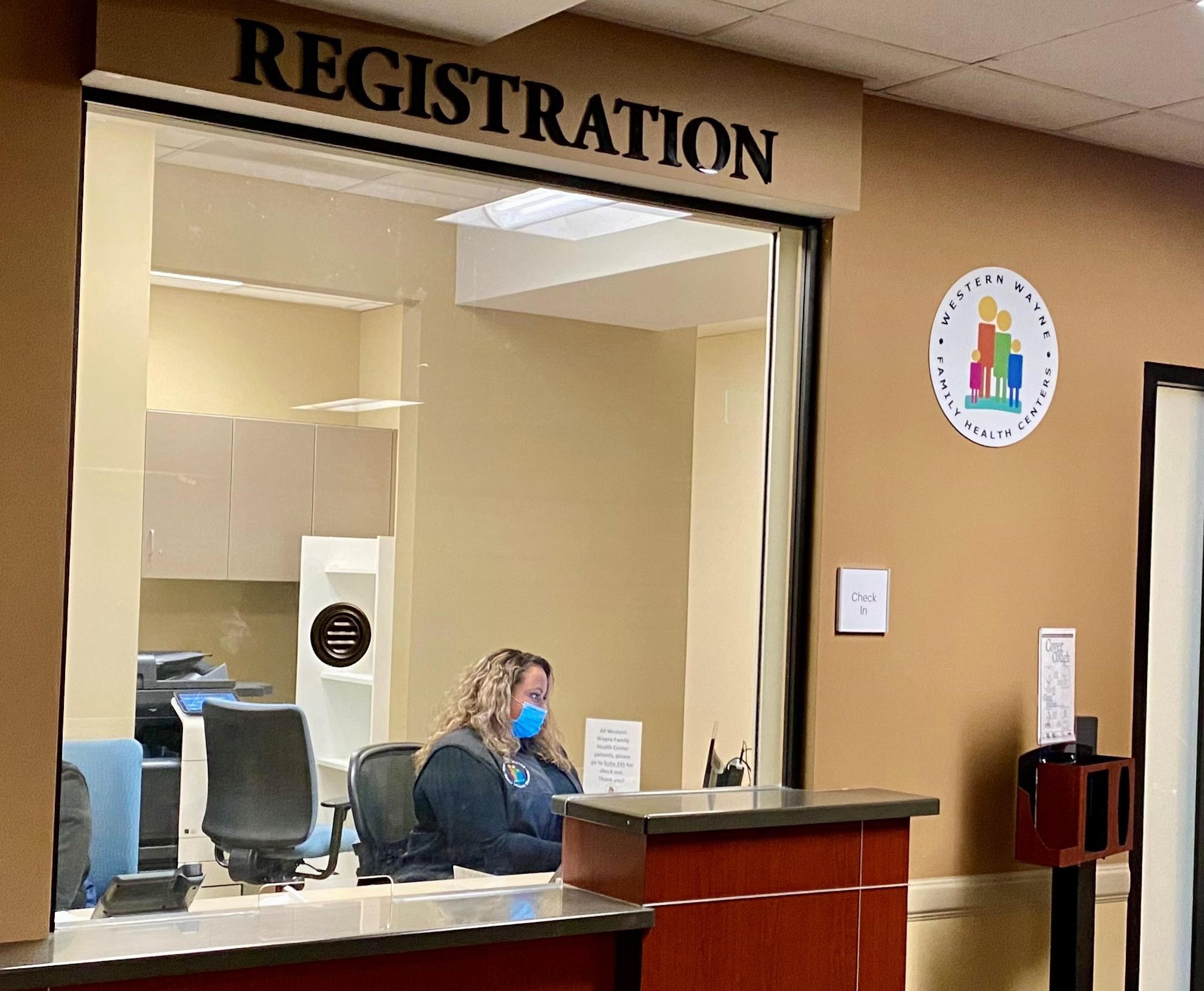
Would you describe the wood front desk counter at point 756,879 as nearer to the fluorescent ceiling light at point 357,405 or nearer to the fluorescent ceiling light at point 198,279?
the fluorescent ceiling light at point 357,405

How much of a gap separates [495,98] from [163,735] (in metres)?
1.54

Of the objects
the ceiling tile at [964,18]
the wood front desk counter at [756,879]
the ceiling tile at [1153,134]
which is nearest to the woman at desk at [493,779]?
the wood front desk counter at [756,879]

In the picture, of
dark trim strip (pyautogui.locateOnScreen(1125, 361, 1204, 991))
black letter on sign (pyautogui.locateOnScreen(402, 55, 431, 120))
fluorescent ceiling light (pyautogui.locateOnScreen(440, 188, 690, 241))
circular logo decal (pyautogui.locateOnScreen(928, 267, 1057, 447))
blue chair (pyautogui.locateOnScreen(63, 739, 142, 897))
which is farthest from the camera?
dark trim strip (pyautogui.locateOnScreen(1125, 361, 1204, 991))

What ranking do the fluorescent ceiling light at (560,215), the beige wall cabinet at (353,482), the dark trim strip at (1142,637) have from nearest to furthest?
the beige wall cabinet at (353,482)
the fluorescent ceiling light at (560,215)
the dark trim strip at (1142,637)

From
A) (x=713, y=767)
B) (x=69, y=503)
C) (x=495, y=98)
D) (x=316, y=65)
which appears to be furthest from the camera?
(x=713, y=767)

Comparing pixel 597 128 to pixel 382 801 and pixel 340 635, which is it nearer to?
pixel 340 635

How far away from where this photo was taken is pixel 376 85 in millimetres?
3129

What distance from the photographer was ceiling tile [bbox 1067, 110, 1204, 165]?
411 cm

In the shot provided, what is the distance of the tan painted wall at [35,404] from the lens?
2.80m

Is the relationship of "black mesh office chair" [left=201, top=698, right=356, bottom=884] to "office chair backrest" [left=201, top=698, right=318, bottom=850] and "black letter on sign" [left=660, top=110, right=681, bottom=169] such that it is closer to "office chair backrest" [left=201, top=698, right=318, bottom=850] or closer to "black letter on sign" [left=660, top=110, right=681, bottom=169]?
"office chair backrest" [left=201, top=698, right=318, bottom=850]

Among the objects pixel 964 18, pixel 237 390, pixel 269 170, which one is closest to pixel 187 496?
pixel 237 390

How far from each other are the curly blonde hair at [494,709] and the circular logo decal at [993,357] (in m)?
1.41

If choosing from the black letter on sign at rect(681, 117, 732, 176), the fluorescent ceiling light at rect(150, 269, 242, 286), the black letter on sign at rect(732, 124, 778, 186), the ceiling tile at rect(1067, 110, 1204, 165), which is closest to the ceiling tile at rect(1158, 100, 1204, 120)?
the ceiling tile at rect(1067, 110, 1204, 165)

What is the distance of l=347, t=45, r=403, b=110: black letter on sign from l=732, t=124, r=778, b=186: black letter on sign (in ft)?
2.92
